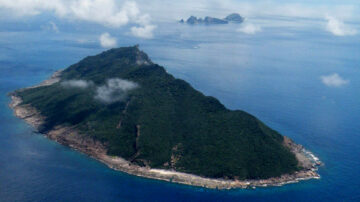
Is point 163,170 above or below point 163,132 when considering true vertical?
below

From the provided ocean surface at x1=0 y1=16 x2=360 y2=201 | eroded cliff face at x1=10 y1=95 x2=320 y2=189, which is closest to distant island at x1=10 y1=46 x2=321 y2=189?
eroded cliff face at x1=10 y1=95 x2=320 y2=189

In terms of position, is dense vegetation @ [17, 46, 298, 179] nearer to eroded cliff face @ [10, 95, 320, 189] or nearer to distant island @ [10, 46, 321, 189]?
distant island @ [10, 46, 321, 189]

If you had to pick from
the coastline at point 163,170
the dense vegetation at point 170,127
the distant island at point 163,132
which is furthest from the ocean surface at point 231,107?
the dense vegetation at point 170,127

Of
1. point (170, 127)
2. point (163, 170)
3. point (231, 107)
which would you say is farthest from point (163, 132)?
point (231, 107)

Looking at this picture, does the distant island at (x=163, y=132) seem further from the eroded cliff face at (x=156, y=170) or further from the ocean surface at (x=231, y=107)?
the ocean surface at (x=231, y=107)

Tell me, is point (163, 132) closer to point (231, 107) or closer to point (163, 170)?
point (163, 170)

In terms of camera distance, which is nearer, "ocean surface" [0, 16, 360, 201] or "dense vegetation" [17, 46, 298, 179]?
"ocean surface" [0, 16, 360, 201]
